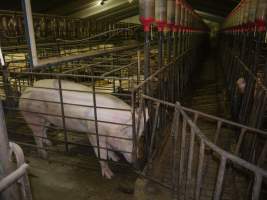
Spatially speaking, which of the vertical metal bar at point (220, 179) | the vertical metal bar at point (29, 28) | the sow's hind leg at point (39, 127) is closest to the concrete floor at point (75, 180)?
the sow's hind leg at point (39, 127)

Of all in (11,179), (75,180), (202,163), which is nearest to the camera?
(11,179)

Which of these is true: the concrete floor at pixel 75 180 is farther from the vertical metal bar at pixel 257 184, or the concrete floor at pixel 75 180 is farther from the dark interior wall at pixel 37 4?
the dark interior wall at pixel 37 4

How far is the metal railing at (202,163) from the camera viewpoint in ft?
4.50

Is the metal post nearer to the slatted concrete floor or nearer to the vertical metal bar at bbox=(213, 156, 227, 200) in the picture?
the vertical metal bar at bbox=(213, 156, 227, 200)

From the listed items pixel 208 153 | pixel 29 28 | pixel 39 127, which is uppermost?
pixel 29 28

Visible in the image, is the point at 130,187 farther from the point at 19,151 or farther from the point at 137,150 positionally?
the point at 19,151

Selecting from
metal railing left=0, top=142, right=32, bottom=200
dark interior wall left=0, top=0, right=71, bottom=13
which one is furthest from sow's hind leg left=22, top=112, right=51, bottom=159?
dark interior wall left=0, top=0, right=71, bottom=13

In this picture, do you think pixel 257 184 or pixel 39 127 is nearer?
pixel 257 184

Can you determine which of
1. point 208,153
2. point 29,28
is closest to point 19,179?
point 29,28

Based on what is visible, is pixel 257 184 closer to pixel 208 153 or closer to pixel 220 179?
pixel 220 179

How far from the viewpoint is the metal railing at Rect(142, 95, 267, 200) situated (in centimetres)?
137

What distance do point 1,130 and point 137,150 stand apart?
1785mm

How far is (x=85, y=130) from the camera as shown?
2.99 m

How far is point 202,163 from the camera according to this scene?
1.63 metres
